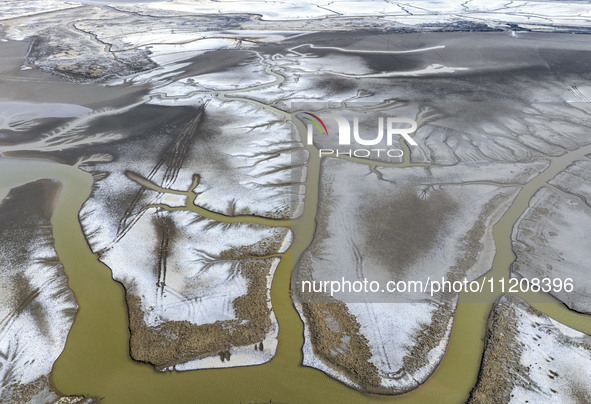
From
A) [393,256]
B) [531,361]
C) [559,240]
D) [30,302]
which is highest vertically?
[559,240]

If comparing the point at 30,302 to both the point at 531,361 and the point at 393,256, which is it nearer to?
the point at 393,256

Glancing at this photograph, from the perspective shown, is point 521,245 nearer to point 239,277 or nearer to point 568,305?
point 568,305

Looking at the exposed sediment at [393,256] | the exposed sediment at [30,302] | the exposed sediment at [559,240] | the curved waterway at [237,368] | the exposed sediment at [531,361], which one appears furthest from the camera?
the exposed sediment at [559,240]

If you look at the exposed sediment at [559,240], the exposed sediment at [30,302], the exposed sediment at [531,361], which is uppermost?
the exposed sediment at [559,240]

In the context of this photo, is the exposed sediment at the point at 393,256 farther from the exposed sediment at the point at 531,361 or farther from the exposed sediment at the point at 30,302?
the exposed sediment at the point at 30,302

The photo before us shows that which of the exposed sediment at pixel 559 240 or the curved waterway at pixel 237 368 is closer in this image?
the curved waterway at pixel 237 368

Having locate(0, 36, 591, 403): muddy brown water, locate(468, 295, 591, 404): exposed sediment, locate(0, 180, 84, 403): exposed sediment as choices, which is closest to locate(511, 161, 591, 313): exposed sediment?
locate(0, 36, 591, 403): muddy brown water

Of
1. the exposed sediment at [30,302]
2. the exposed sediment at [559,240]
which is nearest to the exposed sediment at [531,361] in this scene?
the exposed sediment at [559,240]

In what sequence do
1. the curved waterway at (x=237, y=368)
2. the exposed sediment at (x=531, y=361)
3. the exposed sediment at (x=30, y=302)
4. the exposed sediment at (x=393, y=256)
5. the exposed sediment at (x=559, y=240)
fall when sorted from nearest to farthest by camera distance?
the exposed sediment at (x=531, y=361), the curved waterway at (x=237, y=368), the exposed sediment at (x=30, y=302), the exposed sediment at (x=393, y=256), the exposed sediment at (x=559, y=240)

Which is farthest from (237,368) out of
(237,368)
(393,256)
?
(393,256)
